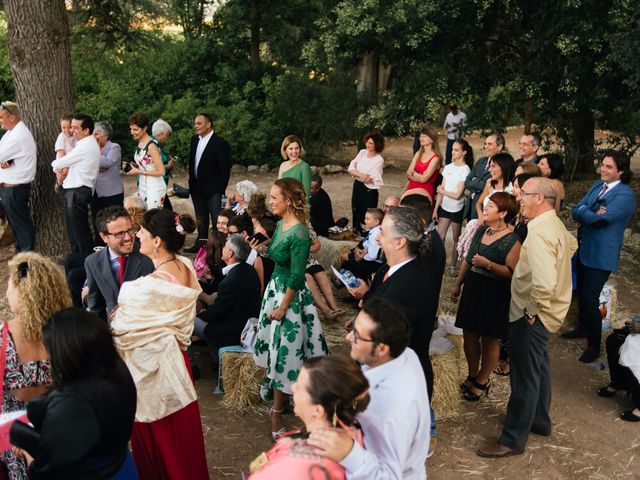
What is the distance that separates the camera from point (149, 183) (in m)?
7.96

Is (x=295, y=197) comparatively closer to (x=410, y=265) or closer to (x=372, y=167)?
(x=410, y=265)

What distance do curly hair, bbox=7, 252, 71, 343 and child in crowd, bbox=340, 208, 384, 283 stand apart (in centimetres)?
370

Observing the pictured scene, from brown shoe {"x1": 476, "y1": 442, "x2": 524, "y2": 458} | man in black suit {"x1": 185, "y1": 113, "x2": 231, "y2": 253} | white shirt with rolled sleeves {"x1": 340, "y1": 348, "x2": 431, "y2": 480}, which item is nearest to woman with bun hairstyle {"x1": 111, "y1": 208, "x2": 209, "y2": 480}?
white shirt with rolled sleeves {"x1": 340, "y1": 348, "x2": 431, "y2": 480}

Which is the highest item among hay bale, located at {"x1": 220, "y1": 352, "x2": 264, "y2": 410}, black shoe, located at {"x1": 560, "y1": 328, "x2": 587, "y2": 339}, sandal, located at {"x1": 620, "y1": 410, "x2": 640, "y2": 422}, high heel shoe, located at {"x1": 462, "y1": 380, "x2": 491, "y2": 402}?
hay bale, located at {"x1": 220, "y1": 352, "x2": 264, "y2": 410}

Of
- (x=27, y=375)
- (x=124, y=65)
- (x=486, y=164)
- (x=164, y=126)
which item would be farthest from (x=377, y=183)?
(x=124, y=65)

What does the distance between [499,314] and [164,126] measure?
5.21 meters

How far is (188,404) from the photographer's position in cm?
384

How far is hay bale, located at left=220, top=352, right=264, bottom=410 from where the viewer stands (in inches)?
206

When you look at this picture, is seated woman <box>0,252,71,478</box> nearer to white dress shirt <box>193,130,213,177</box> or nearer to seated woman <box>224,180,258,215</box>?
seated woman <box>224,180,258,215</box>

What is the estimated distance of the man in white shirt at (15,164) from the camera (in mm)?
7324

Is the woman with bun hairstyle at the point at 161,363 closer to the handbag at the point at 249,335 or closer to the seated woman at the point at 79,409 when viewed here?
the seated woman at the point at 79,409

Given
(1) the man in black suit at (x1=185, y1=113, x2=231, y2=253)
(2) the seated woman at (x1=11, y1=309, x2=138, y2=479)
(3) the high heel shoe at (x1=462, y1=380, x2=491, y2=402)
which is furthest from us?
(1) the man in black suit at (x1=185, y1=113, x2=231, y2=253)

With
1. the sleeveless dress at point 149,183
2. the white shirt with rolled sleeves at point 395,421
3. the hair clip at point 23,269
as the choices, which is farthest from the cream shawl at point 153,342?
the sleeveless dress at point 149,183

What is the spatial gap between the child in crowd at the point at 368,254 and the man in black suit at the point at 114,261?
111 inches
